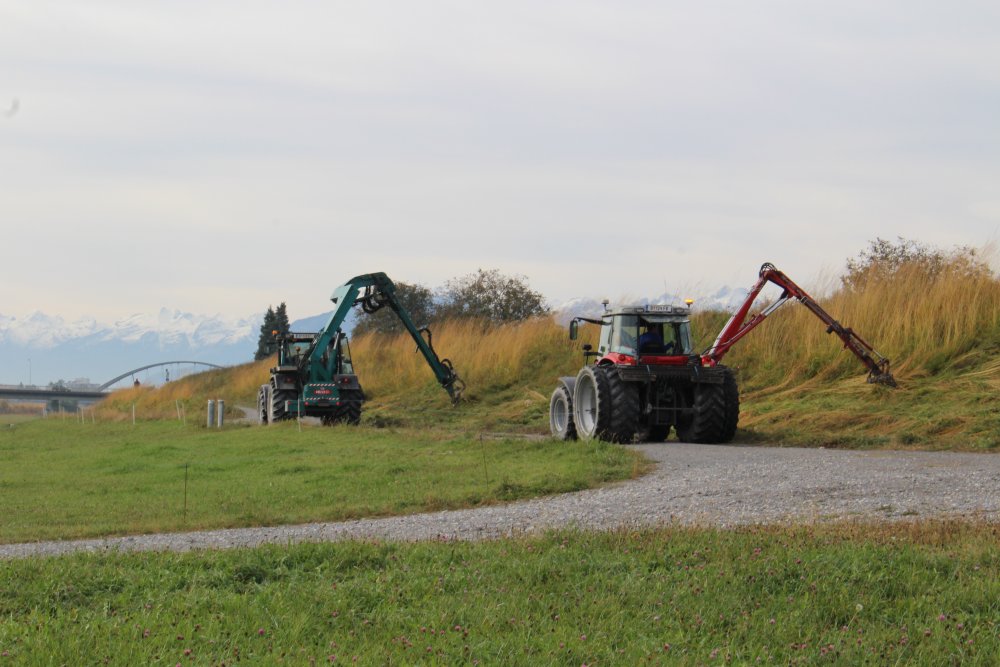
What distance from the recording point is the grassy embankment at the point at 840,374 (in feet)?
69.3

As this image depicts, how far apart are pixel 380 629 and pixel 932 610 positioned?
136 inches

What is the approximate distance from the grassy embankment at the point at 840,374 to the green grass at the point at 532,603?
11760 mm

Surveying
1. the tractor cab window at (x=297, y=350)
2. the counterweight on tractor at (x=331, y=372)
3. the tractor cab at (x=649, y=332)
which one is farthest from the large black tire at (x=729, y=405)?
the tractor cab window at (x=297, y=350)

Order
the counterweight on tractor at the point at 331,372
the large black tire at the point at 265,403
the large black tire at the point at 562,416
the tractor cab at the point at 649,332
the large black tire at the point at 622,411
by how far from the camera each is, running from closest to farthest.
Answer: the large black tire at the point at 622,411 < the tractor cab at the point at 649,332 < the large black tire at the point at 562,416 < the counterweight on tractor at the point at 331,372 < the large black tire at the point at 265,403

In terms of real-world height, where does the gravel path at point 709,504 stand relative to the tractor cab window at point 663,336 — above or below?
below

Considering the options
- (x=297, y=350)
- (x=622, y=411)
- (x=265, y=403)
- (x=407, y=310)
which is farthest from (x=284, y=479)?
(x=407, y=310)

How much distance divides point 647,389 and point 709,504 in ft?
28.6

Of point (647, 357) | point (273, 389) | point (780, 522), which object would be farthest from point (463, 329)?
point (780, 522)

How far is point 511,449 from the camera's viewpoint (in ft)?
67.1

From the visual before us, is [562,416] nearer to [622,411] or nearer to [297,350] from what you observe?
[622,411]

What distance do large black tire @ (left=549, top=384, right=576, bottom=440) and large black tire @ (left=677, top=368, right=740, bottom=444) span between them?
7.66 ft

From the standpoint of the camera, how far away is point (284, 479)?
1867 cm

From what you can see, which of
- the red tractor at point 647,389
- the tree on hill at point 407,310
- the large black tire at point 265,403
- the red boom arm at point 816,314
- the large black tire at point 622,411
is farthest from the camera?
the tree on hill at point 407,310

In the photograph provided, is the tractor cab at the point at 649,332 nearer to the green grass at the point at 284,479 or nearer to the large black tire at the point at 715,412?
the large black tire at the point at 715,412
